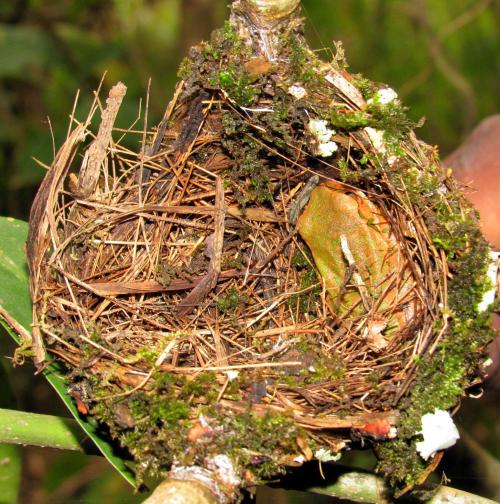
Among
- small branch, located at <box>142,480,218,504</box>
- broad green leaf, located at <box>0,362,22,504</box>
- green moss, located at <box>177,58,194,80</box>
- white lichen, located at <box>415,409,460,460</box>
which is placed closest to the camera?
small branch, located at <box>142,480,218,504</box>

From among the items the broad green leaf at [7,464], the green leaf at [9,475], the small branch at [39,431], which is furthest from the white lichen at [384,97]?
the green leaf at [9,475]

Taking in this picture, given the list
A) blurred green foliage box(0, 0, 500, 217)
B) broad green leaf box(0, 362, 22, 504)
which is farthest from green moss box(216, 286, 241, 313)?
blurred green foliage box(0, 0, 500, 217)

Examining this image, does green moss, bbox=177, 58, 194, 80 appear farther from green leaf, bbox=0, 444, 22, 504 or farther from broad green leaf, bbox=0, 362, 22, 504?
green leaf, bbox=0, 444, 22, 504

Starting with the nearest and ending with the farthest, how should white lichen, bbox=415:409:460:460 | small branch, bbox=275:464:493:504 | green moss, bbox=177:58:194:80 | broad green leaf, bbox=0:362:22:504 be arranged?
white lichen, bbox=415:409:460:460
green moss, bbox=177:58:194:80
small branch, bbox=275:464:493:504
broad green leaf, bbox=0:362:22:504

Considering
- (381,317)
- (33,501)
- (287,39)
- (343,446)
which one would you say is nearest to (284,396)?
(343,446)

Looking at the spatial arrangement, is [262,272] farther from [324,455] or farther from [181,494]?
[181,494]

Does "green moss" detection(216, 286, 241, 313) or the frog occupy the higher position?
the frog
